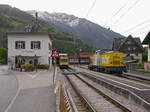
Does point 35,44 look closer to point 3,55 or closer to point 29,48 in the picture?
point 29,48

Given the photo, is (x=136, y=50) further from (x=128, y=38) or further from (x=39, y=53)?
(x=39, y=53)

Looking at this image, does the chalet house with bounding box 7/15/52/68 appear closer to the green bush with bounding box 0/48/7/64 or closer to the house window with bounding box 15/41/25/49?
the house window with bounding box 15/41/25/49

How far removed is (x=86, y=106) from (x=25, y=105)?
2986mm

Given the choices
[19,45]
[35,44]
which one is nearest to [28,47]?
[35,44]

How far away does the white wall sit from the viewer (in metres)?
42.3

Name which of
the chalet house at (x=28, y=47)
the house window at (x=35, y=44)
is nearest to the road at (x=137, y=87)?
the chalet house at (x=28, y=47)

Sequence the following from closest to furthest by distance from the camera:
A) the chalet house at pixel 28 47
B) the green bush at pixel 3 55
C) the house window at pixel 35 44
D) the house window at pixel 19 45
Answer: the chalet house at pixel 28 47 < the house window at pixel 19 45 < the house window at pixel 35 44 < the green bush at pixel 3 55

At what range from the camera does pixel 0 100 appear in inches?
469

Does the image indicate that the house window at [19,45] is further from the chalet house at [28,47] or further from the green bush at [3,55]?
the green bush at [3,55]

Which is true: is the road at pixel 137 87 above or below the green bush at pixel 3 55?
below

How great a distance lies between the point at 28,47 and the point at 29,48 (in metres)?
0.28

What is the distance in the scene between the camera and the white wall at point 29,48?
139 feet

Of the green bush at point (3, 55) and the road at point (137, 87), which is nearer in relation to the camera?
the road at point (137, 87)

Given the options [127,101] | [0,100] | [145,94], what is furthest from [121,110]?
[0,100]
